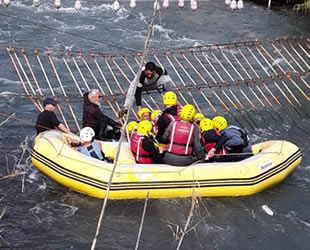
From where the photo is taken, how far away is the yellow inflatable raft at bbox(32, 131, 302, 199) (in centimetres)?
941

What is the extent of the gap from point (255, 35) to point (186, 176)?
11524 millimetres

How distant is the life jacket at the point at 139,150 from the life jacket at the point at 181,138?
453mm

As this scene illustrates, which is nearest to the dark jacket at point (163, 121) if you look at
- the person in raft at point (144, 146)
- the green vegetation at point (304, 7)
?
the person in raft at point (144, 146)

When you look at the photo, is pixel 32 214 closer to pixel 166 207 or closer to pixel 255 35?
pixel 166 207

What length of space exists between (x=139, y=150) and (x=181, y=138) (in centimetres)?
77

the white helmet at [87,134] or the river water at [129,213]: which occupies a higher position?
the white helmet at [87,134]

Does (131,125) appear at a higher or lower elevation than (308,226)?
higher

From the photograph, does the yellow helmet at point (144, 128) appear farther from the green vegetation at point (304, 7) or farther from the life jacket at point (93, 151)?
the green vegetation at point (304, 7)

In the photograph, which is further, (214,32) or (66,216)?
(214,32)

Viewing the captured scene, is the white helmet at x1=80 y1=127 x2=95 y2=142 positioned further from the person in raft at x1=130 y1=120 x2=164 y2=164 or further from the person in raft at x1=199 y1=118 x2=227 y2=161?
the person in raft at x1=199 y1=118 x2=227 y2=161

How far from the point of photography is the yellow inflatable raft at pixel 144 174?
941cm

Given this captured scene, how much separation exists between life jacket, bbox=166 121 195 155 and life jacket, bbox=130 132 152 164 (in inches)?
17.8

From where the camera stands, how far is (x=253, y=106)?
13.2 m

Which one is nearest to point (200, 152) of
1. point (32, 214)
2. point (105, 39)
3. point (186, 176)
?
point (186, 176)
